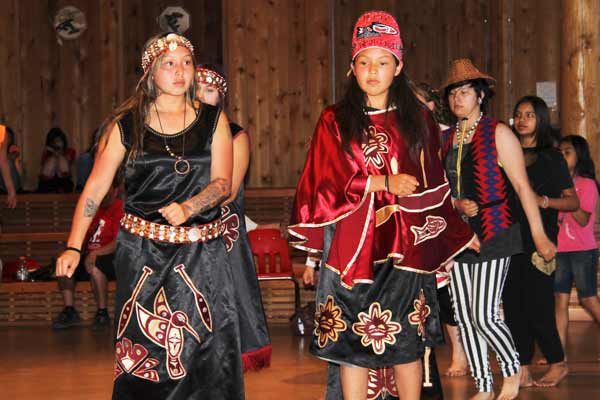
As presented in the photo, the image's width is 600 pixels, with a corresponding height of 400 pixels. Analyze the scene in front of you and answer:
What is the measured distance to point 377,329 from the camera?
14.4ft

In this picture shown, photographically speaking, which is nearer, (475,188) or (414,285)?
(414,285)

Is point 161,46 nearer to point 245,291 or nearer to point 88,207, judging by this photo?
point 88,207

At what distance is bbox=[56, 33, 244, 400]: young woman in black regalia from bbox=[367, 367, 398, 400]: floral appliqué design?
25.9 inches

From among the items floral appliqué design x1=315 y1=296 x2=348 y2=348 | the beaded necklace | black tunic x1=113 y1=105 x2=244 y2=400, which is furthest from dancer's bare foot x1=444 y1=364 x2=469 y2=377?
black tunic x1=113 y1=105 x2=244 y2=400

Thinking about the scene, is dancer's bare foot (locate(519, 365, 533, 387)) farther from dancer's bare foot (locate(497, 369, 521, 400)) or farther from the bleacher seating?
the bleacher seating

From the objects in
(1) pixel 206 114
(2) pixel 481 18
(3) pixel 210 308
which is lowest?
(3) pixel 210 308

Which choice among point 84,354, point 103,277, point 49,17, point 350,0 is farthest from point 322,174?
point 49,17

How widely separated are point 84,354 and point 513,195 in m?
3.59

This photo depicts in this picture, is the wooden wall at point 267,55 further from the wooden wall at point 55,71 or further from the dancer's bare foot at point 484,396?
the dancer's bare foot at point 484,396

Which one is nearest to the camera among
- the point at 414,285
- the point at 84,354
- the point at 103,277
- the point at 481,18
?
the point at 414,285

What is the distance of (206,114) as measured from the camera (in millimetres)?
4621

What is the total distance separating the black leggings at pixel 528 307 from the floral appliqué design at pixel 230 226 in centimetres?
171

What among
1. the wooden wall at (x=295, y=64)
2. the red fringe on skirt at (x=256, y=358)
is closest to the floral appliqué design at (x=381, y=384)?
the red fringe on skirt at (x=256, y=358)

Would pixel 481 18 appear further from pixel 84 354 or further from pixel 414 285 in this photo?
pixel 414 285
